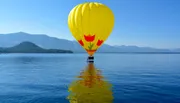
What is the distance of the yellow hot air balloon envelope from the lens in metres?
52.8

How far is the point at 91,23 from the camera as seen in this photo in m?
52.9

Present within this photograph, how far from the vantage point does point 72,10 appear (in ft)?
182

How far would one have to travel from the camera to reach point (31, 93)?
2375 centimetres

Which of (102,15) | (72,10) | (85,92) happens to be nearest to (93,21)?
(102,15)

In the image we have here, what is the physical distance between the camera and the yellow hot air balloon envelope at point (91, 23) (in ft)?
173

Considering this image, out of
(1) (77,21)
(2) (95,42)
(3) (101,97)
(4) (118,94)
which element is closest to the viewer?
(3) (101,97)

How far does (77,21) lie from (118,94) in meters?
32.3

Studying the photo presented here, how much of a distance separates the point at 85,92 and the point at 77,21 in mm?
31269

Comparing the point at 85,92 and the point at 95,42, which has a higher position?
the point at 95,42

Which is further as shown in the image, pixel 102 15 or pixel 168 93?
pixel 102 15

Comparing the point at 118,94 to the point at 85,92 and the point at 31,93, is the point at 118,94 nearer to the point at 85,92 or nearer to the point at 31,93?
the point at 85,92

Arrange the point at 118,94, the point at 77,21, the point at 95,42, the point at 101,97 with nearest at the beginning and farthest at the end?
the point at 101,97 → the point at 118,94 → the point at 77,21 → the point at 95,42

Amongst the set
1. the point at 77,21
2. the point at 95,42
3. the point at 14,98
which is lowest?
the point at 14,98

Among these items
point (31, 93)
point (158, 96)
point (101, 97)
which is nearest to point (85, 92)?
point (101, 97)
